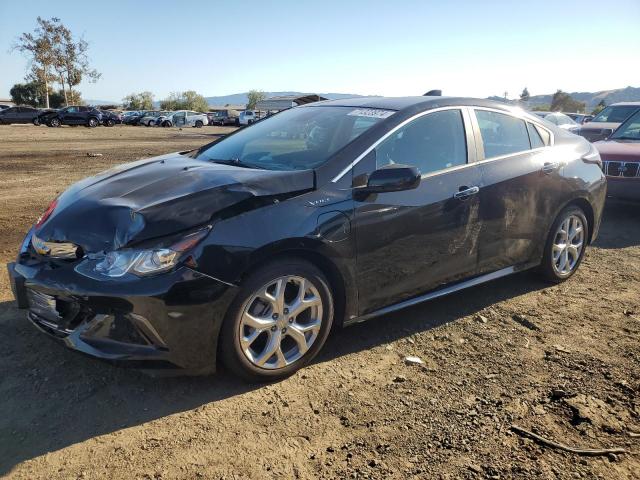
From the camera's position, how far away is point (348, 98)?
15.3 ft

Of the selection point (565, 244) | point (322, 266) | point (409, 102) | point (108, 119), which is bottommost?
point (565, 244)

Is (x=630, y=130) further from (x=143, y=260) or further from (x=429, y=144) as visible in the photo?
(x=143, y=260)

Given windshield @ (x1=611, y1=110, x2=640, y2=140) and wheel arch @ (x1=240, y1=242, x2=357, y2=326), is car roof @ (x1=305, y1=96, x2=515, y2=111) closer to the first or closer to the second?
wheel arch @ (x1=240, y1=242, x2=357, y2=326)

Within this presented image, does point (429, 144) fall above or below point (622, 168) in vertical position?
above

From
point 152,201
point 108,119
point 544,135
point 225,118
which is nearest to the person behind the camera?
point 152,201

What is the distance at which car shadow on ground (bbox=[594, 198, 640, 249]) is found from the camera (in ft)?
21.0

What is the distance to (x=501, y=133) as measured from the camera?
14.1 feet

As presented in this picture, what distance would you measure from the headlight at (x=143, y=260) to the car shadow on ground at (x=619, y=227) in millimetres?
5367

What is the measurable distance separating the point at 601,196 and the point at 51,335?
4.83 meters

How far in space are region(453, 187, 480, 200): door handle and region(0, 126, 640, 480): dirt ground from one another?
3.19 ft

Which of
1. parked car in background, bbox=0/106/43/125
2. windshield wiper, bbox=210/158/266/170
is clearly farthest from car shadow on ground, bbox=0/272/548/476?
parked car in background, bbox=0/106/43/125

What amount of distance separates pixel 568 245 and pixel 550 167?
2.69 ft

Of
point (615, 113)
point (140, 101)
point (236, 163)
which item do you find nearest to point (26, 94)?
point (140, 101)

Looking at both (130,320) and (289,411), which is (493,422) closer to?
(289,411)
